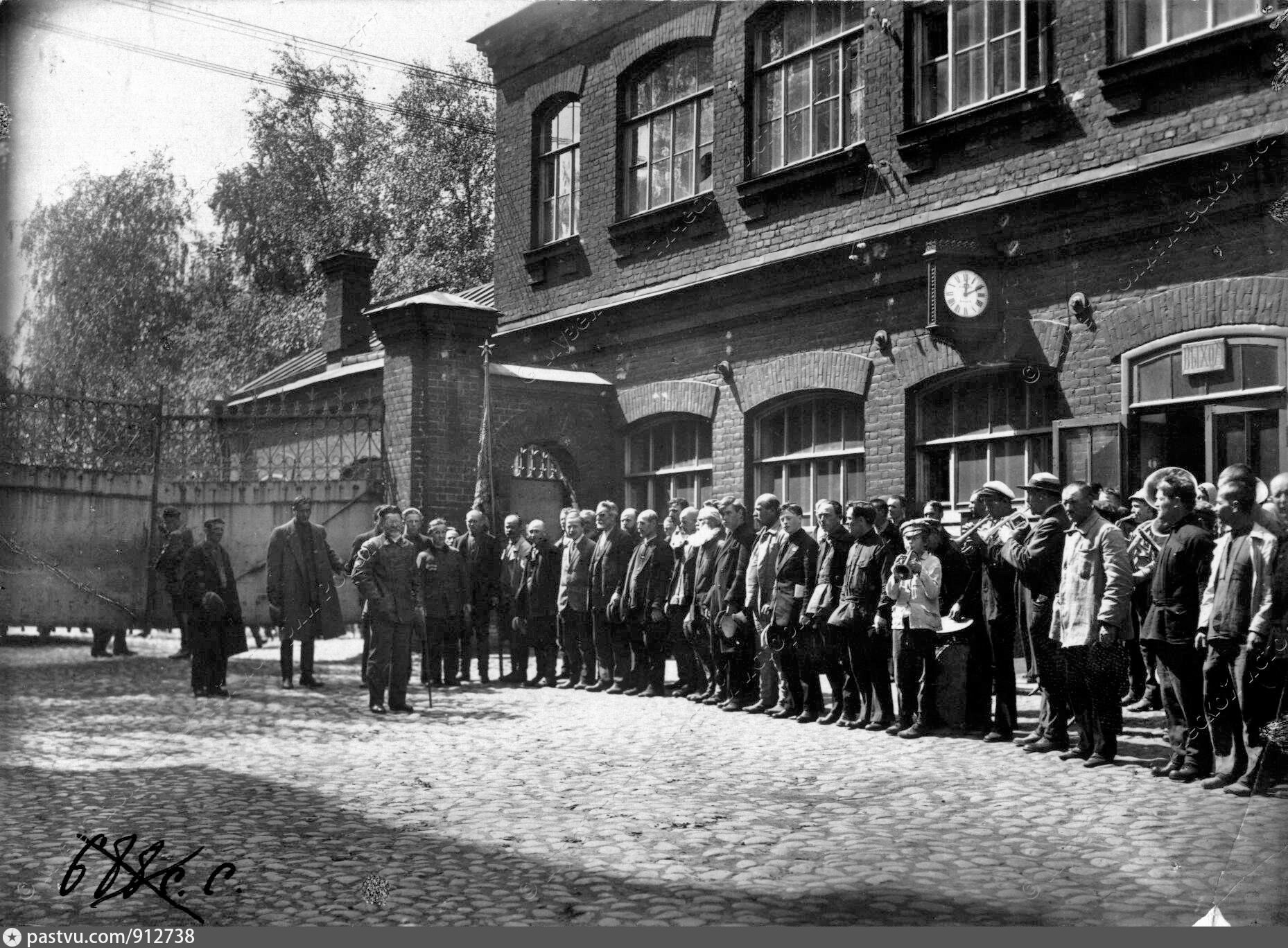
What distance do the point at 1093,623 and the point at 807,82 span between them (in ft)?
24.4

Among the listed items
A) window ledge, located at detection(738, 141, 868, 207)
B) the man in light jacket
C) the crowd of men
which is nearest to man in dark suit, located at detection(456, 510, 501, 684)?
the crowd of men

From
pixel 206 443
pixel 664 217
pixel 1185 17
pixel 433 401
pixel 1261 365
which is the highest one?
pixel 1185 17

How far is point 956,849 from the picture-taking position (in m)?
5.48

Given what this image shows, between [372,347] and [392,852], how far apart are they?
12.2 m

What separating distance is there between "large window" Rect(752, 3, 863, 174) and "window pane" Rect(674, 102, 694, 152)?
1046mm

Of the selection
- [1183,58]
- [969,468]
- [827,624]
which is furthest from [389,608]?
[1183,58]

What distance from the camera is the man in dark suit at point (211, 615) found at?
10859 mm

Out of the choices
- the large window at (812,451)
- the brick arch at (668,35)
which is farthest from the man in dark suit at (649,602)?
the brick arch at (668,35)

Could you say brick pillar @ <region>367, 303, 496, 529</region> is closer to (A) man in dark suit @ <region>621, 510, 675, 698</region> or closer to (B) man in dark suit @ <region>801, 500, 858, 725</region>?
(A) man in dark suit @ <region>621, 510, 675, 698</region>

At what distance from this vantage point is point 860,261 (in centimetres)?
1209

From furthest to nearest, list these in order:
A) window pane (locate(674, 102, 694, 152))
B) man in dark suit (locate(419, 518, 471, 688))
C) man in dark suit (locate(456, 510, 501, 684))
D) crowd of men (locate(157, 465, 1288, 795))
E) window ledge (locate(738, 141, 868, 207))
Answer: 1. window pane (locate(674, 102, 694, 152))
2. man in dark suit (locate(456, 510, 501, 684))
3. window ledge (locate(738, 141, 868, 207))
4. man in dark suit (locate(419, 518, 471, 688))
5. crowd of men (locate(157, 465, 1288, 795))

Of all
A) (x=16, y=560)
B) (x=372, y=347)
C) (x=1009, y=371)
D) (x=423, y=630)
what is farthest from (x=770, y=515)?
(x=372, y=347)

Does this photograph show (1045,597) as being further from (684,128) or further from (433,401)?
(684,128)

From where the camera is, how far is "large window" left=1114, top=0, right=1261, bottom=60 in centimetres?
923
